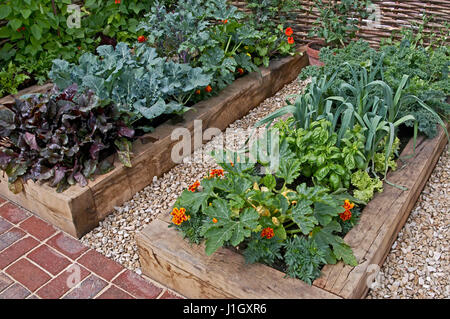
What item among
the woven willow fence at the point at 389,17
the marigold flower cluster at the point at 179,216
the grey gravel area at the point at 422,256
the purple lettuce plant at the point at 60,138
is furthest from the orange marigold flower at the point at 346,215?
the woven willow fence at the point at 389,17

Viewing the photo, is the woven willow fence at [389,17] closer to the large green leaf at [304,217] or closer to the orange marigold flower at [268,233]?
the large green leaf at [304,217]

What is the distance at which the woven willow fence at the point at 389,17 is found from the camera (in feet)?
13.5

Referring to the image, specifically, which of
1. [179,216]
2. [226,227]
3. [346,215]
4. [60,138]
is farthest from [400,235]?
[60,138]

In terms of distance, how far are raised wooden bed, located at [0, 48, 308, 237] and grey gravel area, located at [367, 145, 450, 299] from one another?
1631 mm

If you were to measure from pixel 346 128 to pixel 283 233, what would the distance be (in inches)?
33.0

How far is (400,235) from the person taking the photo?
252 cm

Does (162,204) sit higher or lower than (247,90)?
lower

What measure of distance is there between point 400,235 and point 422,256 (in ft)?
0.60

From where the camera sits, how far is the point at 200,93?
355 cm

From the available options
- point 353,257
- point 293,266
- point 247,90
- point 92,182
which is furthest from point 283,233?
point 247,90

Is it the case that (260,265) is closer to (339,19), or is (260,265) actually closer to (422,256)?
(422,256)

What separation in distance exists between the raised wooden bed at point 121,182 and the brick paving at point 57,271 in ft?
0.39
